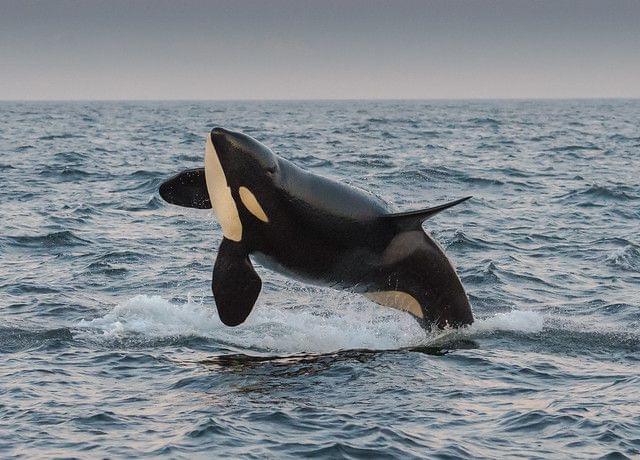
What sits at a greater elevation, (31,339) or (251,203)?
(251,203)

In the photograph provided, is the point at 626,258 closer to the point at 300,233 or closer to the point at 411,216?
the point at 411,216

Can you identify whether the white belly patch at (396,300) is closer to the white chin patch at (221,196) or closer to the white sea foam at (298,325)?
the white sea foam at (298,325)

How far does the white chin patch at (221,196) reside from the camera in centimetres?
1205

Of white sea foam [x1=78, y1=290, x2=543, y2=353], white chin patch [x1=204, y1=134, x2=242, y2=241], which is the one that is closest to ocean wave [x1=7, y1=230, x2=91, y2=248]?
white sea foam [x1=78, y1=290, x2=543, y2=353]

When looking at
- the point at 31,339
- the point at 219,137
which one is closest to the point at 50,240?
the point at 31,339

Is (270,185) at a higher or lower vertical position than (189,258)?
higher

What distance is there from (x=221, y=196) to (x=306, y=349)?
2.49 metres

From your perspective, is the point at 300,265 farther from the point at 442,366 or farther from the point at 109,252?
the point at 109,252

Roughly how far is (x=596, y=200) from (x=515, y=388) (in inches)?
714

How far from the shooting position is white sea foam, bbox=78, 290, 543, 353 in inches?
542

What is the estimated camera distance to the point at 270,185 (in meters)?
12.1

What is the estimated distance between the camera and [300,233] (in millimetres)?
12406

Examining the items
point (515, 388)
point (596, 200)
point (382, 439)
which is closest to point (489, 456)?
point (382, 439)

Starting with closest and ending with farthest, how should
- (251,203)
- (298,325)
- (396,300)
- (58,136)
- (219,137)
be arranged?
(219,137)
(251,203)
(396,300)
(298,325)
(58,136)
